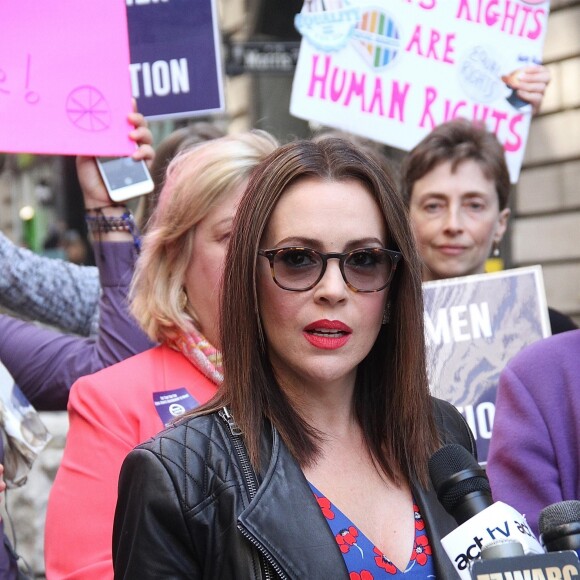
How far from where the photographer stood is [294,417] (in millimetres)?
2189

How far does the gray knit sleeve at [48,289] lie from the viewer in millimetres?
3418

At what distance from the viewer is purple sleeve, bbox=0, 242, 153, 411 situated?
3.31m

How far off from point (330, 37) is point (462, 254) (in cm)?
95

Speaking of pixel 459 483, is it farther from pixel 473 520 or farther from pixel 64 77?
pixel 64 77

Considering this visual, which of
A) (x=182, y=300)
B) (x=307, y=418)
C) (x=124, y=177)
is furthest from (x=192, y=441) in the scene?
(x=124, y=177)

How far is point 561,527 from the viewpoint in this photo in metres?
1.57

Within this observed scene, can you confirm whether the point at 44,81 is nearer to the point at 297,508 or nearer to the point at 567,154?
the point at 297,508

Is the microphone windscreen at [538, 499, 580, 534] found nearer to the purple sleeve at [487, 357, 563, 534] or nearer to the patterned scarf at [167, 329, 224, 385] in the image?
the purple sleeve at [487, 357, 563, 534]

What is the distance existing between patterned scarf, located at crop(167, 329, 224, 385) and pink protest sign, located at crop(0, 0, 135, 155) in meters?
0.71

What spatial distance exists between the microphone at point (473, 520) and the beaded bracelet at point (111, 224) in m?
1.71

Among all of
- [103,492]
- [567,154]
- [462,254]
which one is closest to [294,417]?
[103,492]

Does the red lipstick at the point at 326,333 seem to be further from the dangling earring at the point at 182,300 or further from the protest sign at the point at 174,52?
the protest sign at the point at 174,52

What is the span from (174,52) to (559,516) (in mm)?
2806

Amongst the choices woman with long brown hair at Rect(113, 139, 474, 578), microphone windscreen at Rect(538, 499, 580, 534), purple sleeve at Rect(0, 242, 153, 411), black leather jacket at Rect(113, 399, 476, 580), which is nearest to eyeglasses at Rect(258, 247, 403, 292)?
woman with long brown hair at Rect(113, 139, 474, 578)
